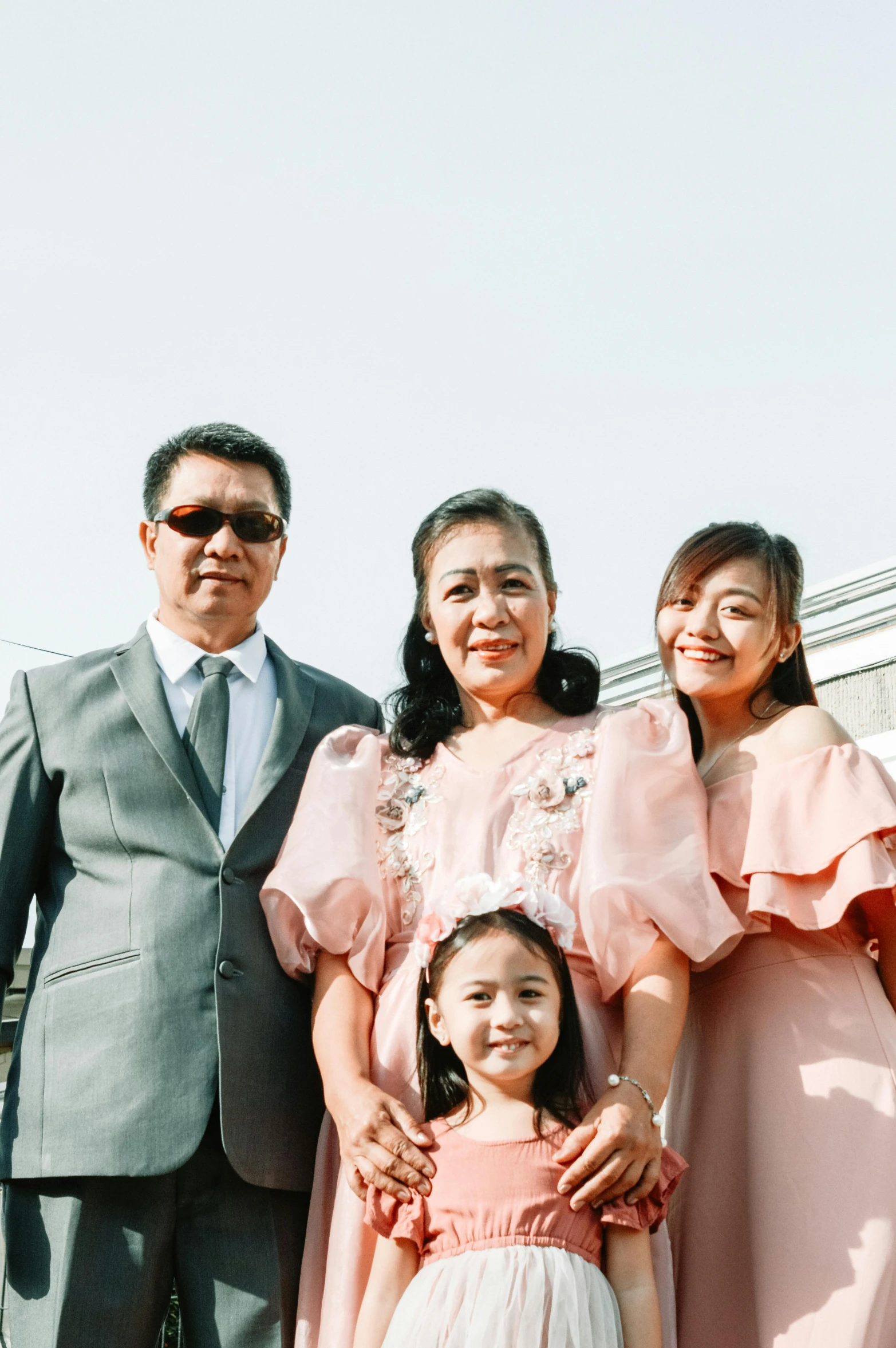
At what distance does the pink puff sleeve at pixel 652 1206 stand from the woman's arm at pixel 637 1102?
0.05ft

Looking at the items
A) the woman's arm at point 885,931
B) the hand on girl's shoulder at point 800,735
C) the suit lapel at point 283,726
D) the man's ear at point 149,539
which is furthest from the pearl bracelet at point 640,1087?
the man's ear at point 149,539

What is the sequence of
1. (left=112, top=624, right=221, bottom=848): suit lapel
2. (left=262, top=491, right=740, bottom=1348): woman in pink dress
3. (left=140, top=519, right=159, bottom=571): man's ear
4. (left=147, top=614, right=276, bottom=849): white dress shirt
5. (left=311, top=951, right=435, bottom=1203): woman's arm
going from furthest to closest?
(left=140, top=519, right=159, bottom=571): man's ear → (left=147, top=614, right=276, bottom=849): white dress shirt → (left=112, top=624, right=221, bottom=848): suit lapel → (left=262, top=491, right=740, bottom=1348): woman in pink dress → (left=311, top=951, right=435, bottom=1203): woman's arm

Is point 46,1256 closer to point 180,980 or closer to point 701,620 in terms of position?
point 180,980

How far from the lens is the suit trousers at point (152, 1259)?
256 centimetres

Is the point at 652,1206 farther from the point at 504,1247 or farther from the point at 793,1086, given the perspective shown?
the point at 793,1086

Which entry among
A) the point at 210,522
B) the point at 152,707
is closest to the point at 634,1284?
the point at 152,707

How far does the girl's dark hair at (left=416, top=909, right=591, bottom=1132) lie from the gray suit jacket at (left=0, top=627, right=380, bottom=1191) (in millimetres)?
359

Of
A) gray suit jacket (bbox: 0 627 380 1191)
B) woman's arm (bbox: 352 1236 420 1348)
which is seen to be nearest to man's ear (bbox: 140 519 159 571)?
gray suit jacket (bbox: 0 627 380 1191)

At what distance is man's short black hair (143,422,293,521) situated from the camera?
320 centimetres

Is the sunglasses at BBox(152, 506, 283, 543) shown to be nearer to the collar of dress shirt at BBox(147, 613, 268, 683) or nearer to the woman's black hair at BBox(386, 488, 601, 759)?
the collar of dress shirt at BBox(147, 613, 268, 683)

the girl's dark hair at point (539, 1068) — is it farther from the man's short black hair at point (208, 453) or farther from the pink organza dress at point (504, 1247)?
the man's short black hair at point (208, 453)

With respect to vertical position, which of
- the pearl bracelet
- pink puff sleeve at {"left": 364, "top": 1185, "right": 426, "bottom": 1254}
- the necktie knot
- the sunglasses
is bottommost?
pink puff sleeve at {"left": 364, "top": 1185, "right": 426, "bottom": 1254}

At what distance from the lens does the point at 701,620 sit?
3.03 m

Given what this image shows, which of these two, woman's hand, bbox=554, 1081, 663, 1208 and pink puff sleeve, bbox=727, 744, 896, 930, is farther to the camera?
pink puff sleeve, bbox=727, 744, 896, 930
